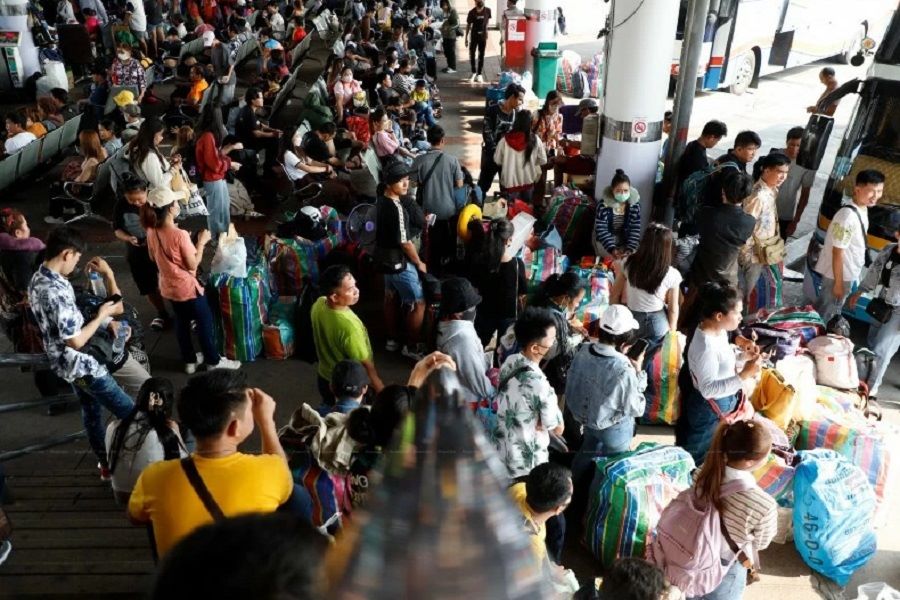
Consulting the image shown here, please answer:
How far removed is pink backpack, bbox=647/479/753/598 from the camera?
340cm

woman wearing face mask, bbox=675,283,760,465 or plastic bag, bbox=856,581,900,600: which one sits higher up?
woman wearing face mask, bbox=675,283,760,465

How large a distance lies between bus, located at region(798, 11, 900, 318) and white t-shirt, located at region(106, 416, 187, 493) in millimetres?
5874

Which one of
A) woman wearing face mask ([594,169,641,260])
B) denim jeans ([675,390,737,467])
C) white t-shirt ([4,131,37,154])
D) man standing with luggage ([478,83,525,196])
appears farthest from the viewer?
white t-shirt ([4,131,37,154])

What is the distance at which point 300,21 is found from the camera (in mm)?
19766

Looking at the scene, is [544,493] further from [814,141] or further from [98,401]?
[814,141]

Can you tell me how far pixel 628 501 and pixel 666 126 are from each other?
5830 millimetres

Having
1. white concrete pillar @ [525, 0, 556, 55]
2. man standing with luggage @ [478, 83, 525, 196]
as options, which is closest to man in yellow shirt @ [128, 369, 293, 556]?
man standing with luggage @ [478, 83, 525, 196]

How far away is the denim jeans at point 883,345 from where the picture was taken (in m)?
5.85

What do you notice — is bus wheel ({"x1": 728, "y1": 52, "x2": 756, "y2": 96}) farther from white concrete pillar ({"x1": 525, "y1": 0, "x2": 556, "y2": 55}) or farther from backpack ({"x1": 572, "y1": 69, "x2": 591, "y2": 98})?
white concrete pillar ({"x1": 525, "y1": 0, "x2": 556, "y2": 55})

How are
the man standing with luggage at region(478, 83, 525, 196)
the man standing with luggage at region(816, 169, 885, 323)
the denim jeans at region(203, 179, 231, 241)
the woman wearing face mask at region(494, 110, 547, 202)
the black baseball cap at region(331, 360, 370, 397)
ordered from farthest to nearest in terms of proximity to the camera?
the man standing with luggage at region(478, 83, 525, 196) < the denim jeans at region(203, 179, 231, 241) < the woman wearing face mask at region(494, 110, 547, 202) < the man standing with luggage at region(816, 169, 885, 323) < the black baseball cap at region(331, 360, 370, 397)

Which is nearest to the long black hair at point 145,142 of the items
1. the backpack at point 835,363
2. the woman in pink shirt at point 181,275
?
the woman in pink shirt at point 181,275

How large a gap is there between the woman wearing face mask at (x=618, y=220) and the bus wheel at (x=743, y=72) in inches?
403

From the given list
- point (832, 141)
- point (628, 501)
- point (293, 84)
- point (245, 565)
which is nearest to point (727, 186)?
point (628, 501)

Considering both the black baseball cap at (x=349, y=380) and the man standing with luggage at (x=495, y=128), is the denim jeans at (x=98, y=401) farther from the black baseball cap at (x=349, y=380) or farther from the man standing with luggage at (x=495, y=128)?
the man standing with luggage at (x=495, y=128)
